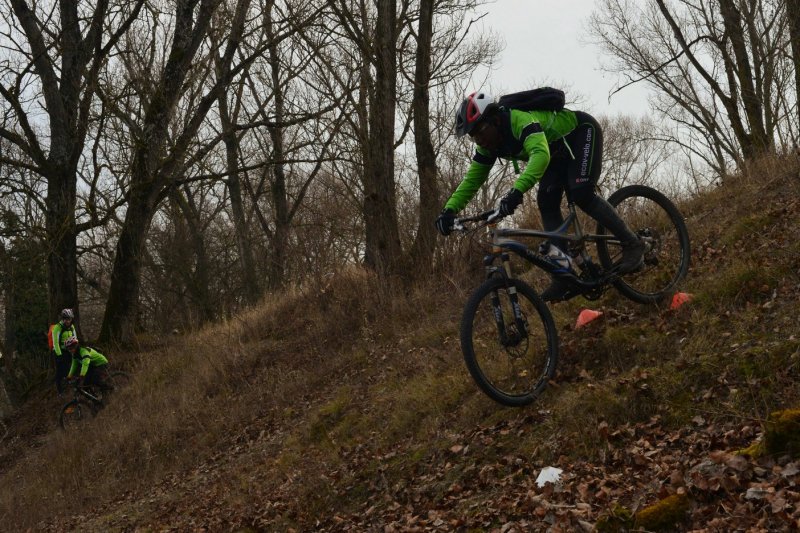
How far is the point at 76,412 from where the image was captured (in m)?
16.8

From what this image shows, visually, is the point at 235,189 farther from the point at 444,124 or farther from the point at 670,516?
the point at 670,516

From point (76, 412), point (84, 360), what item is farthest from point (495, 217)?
point (76, 412)


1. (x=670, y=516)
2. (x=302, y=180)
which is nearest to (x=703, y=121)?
(x=302, y=180)

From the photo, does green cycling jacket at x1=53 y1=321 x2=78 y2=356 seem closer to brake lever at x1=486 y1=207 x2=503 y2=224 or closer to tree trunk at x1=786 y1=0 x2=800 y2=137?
brake lever at x1=486 y1=207 x2=503 y2=224

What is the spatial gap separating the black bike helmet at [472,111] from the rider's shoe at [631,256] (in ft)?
6.05

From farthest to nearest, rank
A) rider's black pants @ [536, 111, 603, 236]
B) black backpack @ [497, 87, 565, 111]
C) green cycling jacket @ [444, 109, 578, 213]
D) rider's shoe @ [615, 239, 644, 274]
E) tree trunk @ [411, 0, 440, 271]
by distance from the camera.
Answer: tree trunk @ [411, 0, 440, 271]
rider's shoe @ [615, 239, 644, 274]
rider's black pants @ [536, 111, 603, 236]
black backpack @ [497, 87, 565, 111]
green cycling jacket @ [444, 109, 578, 213]

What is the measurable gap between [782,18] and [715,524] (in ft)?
64.7

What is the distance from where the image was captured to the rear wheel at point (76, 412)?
1659cm

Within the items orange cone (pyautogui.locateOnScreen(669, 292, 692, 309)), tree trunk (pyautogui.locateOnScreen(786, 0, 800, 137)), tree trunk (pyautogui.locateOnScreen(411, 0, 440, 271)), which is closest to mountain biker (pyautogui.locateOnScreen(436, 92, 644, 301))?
orange cone (pyautogui.locateOnScreen(669, 292, 692, 309))

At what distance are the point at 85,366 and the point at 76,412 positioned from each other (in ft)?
3.15

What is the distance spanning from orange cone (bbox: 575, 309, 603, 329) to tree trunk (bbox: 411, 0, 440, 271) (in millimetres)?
5275

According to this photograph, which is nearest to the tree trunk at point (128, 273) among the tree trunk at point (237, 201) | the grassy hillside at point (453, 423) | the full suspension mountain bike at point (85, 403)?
the full suspension mountain bike at point (85, 403)

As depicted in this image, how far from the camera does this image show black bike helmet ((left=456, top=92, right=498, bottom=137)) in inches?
249

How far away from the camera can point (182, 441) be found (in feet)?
39.3
